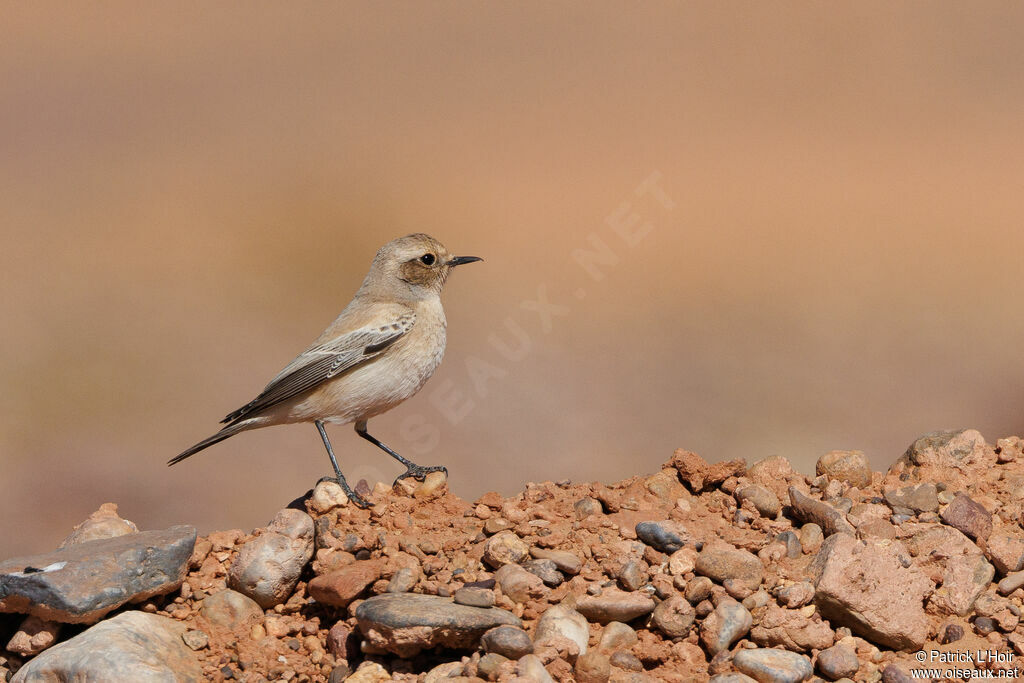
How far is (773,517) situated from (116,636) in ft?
14.0

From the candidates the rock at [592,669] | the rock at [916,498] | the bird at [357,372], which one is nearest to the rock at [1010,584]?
the rock at [916,498]

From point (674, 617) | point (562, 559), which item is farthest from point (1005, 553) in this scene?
point (562, 559)

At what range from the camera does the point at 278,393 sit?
8.12 meters

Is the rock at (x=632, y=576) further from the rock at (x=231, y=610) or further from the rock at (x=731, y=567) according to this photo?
the rock at (x=231, y=610)

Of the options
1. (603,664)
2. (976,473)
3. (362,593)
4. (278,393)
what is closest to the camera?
(603,664)

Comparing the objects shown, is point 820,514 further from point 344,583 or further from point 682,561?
point 344,583

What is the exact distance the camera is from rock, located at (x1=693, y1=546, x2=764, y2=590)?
228 inches

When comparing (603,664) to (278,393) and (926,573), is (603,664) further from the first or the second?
(278,393)

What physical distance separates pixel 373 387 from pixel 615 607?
3.36 m

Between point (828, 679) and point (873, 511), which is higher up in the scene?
point (873, 511)

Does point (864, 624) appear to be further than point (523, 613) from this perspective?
No

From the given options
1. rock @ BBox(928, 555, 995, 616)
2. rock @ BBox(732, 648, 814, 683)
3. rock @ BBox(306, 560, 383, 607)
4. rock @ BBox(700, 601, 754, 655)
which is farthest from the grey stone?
rock @ BBox(306, 560, 383, 607)

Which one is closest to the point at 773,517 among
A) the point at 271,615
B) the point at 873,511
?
the point at 873,511

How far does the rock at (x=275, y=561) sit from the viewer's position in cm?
643
